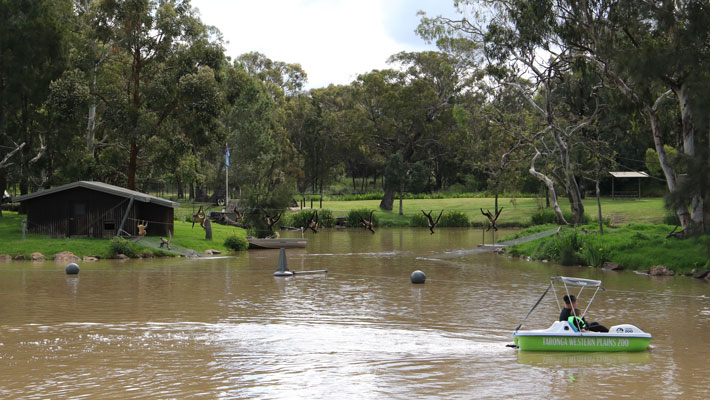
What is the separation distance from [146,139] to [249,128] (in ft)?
115

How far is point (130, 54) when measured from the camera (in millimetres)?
52656

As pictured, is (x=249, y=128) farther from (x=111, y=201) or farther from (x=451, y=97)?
(x=111, y=201)

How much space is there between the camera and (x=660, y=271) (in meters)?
33.0

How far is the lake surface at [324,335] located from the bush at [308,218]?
34.0m

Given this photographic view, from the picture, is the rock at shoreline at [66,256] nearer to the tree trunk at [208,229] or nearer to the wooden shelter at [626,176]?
the tree trunk at [208,229]

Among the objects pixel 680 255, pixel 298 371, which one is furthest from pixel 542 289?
pixel 298 371

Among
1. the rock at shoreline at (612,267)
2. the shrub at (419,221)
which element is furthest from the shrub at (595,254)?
the shrub at (419,221)

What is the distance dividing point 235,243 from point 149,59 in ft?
51.5

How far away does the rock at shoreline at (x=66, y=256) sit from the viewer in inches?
1558

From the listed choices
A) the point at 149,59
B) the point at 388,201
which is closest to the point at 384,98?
the point at 388,201

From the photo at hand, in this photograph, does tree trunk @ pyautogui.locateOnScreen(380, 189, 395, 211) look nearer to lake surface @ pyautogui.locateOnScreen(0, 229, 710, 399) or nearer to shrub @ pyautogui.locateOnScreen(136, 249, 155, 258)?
shrub @ pyautogui.locateOnScreen(136, 249, 155, 258)

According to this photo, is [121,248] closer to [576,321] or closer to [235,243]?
[235,243]

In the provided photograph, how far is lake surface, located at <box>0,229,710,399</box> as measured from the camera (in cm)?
1470

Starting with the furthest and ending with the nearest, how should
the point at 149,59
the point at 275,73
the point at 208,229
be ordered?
1. the point at 275,73
2. the point at 149,59
3. the point at 208,229
